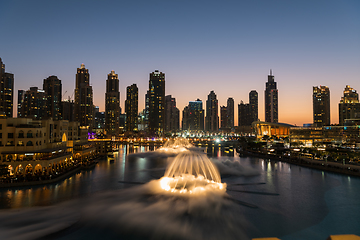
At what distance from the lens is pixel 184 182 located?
40.2 meters

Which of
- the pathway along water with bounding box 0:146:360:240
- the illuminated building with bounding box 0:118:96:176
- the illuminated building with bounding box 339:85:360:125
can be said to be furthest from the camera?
the illuminated building with bounding box 339:85:360:125

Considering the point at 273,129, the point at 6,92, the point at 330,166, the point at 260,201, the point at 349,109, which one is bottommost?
the point at 260,201

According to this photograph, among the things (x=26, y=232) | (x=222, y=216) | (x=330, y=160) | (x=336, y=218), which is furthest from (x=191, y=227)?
(x=330, y=160)

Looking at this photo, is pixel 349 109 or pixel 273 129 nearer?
pixel 349 109

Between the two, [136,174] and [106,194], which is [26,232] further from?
[136,174]

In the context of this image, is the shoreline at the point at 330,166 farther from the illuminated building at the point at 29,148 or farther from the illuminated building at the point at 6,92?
the illuminated building at the point at 6,92

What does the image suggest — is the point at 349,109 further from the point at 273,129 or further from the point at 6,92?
the point at 6,92

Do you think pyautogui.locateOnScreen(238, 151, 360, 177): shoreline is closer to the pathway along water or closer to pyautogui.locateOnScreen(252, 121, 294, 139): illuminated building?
the pathway along water

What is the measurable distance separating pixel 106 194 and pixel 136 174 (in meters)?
17.8

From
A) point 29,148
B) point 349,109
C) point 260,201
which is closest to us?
point 260,201

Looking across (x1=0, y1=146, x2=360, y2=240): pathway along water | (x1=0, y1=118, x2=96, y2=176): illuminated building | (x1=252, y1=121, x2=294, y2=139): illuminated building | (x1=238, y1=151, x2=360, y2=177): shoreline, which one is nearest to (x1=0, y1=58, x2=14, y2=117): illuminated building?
(x1=0, y1=118, x2=96, y2=176): illuminated building

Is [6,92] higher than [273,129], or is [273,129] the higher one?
[6,92]

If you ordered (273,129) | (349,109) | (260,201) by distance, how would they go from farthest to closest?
(273,129)
(349,109)
(260,201)

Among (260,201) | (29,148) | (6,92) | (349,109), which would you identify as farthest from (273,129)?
(6,92)
